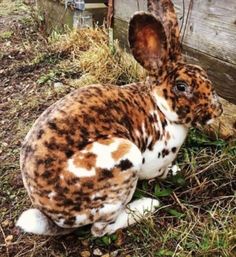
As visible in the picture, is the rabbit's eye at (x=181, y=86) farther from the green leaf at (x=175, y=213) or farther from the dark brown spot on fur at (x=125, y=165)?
the green leaf at (x=175, y=213)

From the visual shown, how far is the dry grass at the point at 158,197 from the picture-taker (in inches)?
115

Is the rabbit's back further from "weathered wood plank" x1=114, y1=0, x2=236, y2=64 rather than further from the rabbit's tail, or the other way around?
"weathered wood plank" x1=114, y1=0, x2=236, y2=64

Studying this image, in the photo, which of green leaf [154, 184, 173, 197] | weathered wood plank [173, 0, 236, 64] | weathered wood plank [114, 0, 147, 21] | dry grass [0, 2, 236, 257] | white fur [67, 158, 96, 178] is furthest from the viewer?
weathered wood plank [114, 0, 147, 21]

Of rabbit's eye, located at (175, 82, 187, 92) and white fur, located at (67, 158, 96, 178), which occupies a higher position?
rabbit's eye, located at (175, 82, 187, 92)

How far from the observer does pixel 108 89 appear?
303cm

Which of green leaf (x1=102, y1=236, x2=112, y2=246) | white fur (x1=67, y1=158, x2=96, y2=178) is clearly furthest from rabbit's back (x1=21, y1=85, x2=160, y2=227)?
green leaf (x1=102, y1=236, x2=112, y2=246)

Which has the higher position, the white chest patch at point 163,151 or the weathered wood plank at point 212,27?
the weathered wood plank at point 212,27

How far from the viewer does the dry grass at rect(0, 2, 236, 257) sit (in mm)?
2920

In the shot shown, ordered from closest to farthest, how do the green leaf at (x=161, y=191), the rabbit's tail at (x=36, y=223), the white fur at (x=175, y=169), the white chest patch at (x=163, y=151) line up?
the rabbit's tail at (x=36, y=223) → the white chest patch at (x=163, y=151) → the green leaf at (x=161, y=191) → the white fur at (x=175, y=169)

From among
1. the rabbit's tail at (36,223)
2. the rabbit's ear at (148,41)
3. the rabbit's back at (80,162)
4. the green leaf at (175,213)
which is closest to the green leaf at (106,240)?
the rabbit's back at (80,162)

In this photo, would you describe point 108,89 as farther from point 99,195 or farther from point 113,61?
point 113,61

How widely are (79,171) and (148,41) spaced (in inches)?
29.6

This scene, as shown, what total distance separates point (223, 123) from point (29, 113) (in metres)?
1.44

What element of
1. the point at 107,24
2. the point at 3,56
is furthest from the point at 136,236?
the point at 3,56
